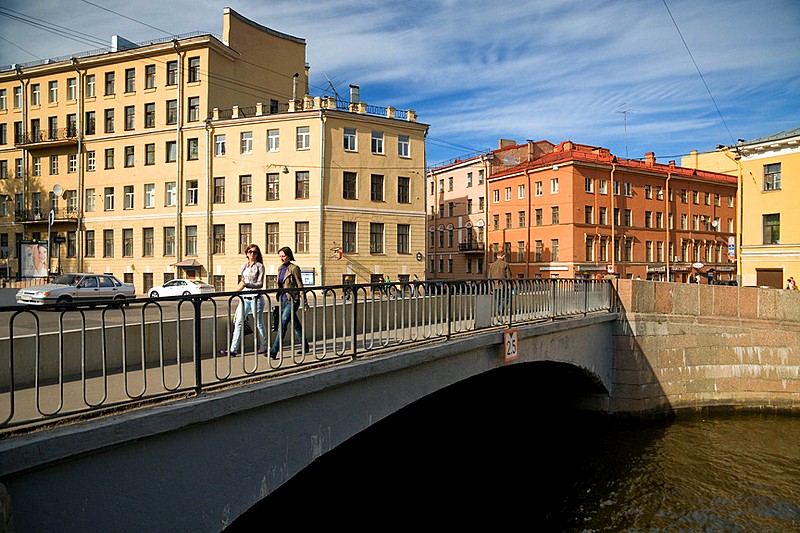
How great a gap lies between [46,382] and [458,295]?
5.83 metres

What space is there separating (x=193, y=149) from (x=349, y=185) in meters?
10.3

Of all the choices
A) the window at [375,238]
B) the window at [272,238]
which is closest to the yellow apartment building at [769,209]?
the window at [375,238]

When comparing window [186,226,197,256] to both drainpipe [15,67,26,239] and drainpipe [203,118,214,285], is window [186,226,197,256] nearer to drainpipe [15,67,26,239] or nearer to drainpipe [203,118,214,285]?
drainpipe [203,118,214,285]

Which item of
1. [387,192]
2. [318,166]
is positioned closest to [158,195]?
[318,166]

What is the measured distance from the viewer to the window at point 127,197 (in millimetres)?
37188

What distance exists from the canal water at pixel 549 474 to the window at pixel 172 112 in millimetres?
27249

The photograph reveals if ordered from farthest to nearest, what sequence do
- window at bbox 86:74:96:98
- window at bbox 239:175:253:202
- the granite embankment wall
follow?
window at bbox 86:74:96:98 < window at bbox 239:175:253:202 < the granite embankment wall

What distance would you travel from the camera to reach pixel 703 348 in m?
16.8

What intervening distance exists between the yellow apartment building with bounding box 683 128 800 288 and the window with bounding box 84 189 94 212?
38513 mm

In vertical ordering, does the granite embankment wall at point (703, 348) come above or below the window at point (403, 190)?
below

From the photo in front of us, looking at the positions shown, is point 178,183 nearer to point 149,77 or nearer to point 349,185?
point 149,77

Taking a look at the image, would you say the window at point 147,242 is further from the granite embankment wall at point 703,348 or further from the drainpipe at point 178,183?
the granite embankment wall at point 703,348

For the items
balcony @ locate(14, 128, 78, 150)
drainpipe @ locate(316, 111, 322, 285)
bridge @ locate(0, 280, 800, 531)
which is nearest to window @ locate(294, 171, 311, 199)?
drainpipe @ locate(316, 111, 322, 285)

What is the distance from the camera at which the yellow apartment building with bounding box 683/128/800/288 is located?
26.9m
